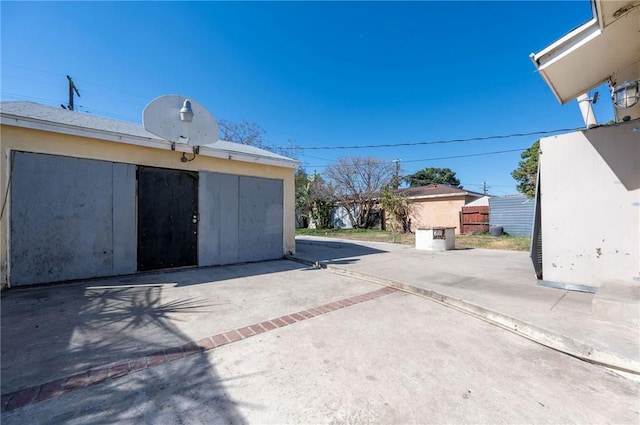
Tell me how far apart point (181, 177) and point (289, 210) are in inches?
121

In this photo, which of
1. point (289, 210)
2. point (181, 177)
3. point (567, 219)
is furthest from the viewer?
point (289, 210)

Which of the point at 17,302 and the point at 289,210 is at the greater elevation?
the point at 289,210

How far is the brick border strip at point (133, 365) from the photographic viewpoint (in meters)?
1.72

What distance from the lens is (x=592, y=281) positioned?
13.0ft

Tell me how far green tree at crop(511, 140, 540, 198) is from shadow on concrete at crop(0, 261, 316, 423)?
1917cm

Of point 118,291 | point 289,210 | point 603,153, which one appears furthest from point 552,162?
point 118,291

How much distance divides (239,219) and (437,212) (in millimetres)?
15634

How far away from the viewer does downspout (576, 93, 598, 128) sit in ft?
13.9

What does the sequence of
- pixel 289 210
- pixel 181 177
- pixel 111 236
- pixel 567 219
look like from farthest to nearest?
pixel 289 210
pixel 181 177
pixel 111 236
pixel 567 219

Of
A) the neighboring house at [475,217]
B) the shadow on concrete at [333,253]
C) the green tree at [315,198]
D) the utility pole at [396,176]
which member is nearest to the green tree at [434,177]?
the utility pole at [396,176]

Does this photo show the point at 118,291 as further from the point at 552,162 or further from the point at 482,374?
the point at 552,162

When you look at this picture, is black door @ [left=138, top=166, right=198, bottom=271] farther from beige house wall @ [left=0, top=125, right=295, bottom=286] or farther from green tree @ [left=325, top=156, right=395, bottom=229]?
green tree @ [left=325, top=156, right=395, bottom=229]

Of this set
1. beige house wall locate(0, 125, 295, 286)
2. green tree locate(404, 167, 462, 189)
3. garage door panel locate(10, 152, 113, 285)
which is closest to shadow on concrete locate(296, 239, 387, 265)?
beige house wall locate(0, 125, 295, 286)

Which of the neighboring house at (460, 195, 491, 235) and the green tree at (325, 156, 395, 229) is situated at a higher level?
the green tree at (325, 156, 395, 229)
